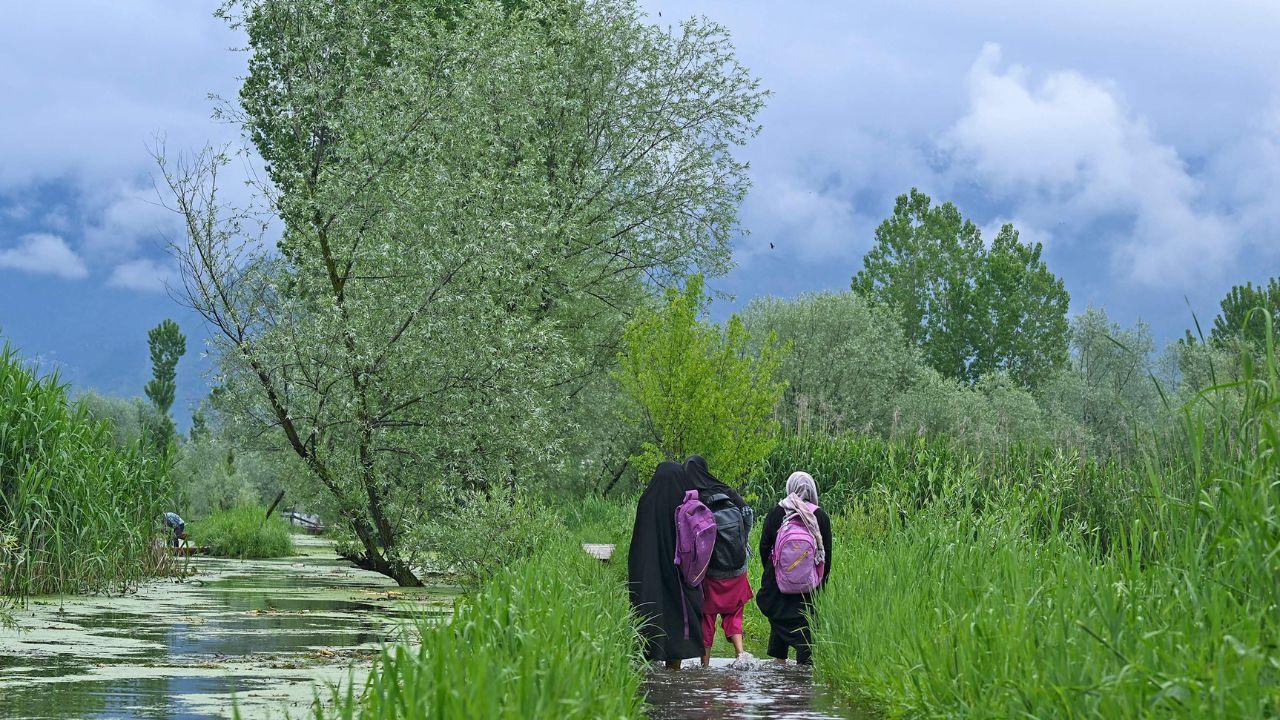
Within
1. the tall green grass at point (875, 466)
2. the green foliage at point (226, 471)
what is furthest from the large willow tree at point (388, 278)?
the tall green grass at point (875, 466)

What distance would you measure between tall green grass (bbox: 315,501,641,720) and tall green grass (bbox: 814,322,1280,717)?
1683mm

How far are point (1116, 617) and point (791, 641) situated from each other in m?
5.62

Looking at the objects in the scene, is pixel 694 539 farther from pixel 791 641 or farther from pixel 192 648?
pixel 192 648

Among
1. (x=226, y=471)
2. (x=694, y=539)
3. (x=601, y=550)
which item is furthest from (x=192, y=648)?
(x=226, y=471)

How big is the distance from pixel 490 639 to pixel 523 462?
1419 cm

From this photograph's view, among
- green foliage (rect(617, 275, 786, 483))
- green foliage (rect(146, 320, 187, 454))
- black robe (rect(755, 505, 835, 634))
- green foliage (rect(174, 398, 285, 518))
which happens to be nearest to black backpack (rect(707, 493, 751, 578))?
black robe (rect(755, 505, 835, 634))

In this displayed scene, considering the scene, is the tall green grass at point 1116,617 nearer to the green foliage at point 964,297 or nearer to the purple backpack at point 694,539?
the purple backpack at point 694,539

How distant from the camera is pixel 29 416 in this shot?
44.6ft

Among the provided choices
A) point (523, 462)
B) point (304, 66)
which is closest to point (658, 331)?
point (523, 462)

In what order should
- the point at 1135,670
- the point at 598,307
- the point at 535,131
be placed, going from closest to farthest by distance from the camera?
the point at 1135,670 → the point at 535,131 → the point at 598,307

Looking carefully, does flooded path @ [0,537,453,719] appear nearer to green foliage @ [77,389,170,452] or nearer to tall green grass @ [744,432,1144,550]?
tall green grass @ [744,432,1144,550]

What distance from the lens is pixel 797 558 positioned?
1055 cm

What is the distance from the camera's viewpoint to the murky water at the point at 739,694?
7.59 m

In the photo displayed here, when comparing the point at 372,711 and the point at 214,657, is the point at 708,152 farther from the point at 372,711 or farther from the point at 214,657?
the point at 372,711
